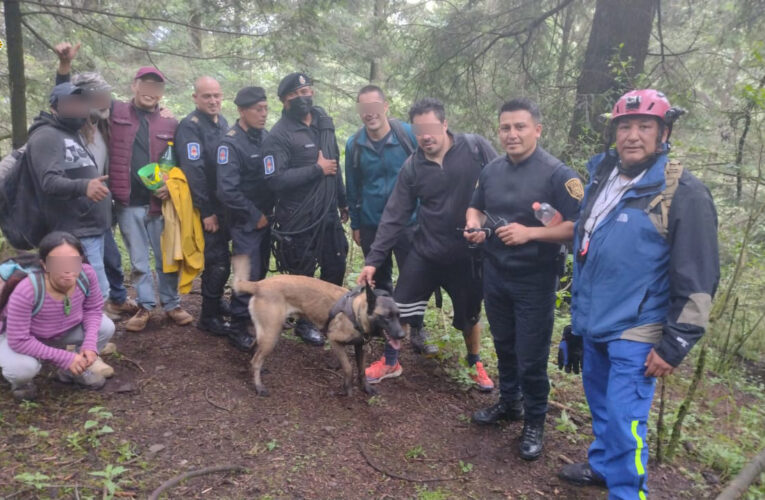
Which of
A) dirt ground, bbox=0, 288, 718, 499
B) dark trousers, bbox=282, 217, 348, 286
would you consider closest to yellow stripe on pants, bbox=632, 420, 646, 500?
dirt ground, bbox=0, 288, 718, 499

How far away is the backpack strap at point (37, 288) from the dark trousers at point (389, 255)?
278 centimetres

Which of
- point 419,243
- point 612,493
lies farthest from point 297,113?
point 612,493

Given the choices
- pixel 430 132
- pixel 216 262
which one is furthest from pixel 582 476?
pixel 216 262

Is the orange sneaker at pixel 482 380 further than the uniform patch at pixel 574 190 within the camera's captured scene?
Yes

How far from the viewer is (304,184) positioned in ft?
16.9

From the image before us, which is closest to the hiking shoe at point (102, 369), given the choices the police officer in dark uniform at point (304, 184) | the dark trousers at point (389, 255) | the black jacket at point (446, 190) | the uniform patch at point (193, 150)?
the police officer in dark uniform at point (304, 184)

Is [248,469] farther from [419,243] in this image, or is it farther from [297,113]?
[297,113]

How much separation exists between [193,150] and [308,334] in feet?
7.60

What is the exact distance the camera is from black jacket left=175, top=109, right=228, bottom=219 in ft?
16.8

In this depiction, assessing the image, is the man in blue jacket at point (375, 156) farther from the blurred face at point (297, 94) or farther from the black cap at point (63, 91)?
the black cap at point (63, 91)

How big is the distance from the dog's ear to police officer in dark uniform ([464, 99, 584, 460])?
3.03 feet

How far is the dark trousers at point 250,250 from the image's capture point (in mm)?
5148

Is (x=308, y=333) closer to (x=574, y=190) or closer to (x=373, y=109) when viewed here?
(x=373, y=109)

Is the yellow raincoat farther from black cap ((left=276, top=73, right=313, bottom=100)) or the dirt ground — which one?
black cap ((left=276, top=73, right=313, bottom=100))
